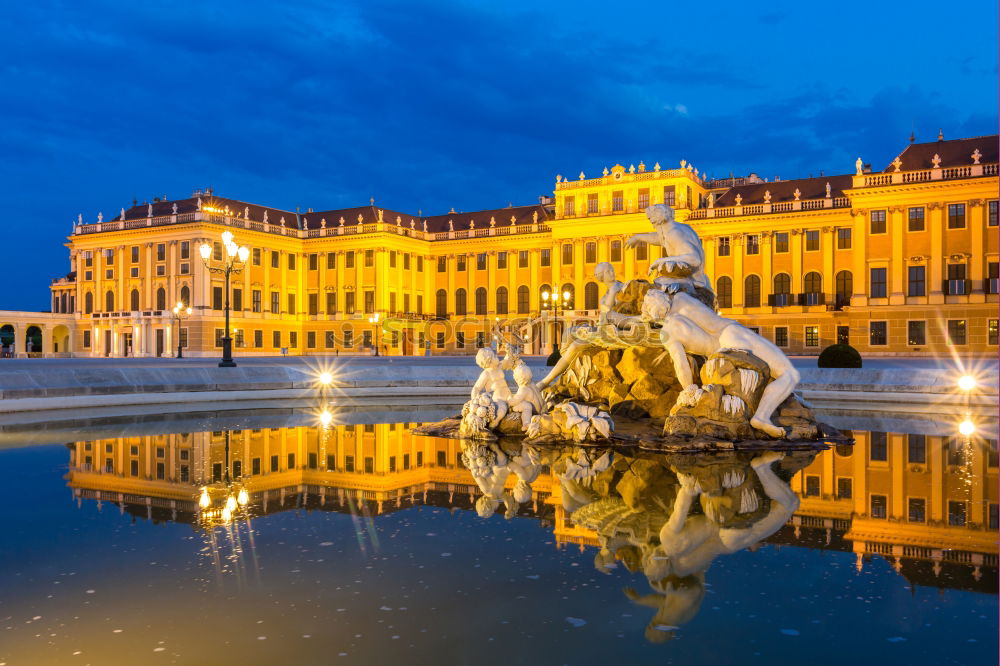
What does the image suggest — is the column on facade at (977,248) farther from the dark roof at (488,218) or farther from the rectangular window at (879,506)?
the rectangular window at (879,506)

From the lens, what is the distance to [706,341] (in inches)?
368

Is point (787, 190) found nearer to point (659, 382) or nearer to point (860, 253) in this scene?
point (860, 253)

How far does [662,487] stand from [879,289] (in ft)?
152

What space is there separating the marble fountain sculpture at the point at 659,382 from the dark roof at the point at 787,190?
155 ft

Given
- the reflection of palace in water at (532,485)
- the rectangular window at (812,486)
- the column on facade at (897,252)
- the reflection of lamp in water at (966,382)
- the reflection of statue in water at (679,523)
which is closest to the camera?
the reflection of statue in water at (679,523)

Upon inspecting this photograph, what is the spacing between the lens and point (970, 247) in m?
44.8

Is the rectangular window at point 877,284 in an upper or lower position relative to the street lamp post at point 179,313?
upper

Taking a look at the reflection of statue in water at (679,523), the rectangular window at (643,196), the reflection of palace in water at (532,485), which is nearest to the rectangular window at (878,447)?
the reflection of palace in water at (532,485)

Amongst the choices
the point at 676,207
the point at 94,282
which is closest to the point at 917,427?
the point at 676,207

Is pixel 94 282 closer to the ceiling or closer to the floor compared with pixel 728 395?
closer to the ceiling

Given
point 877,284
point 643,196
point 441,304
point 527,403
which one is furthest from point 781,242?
point 527,403

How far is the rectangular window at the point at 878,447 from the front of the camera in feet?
27.4

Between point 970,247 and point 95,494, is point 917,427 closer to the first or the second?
point 95,494

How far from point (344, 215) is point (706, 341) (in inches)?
2455
